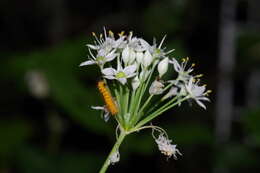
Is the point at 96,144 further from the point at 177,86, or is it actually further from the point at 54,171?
the point at 177,86

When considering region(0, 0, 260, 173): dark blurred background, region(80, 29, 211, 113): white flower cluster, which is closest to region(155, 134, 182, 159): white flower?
region(80, 29, 211, 113): white flower cluster

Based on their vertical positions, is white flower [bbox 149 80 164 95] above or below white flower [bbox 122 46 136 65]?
below

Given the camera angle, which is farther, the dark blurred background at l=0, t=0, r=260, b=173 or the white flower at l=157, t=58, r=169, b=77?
the dark blurred background at l=0, t=0, r=260, b=173

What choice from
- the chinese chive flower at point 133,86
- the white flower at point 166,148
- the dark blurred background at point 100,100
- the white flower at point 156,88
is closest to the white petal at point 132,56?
the chinese chive flower at point 133,86

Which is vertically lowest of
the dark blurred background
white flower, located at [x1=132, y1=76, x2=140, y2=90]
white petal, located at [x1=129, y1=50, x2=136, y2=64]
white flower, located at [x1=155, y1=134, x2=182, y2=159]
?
the dark blurred background

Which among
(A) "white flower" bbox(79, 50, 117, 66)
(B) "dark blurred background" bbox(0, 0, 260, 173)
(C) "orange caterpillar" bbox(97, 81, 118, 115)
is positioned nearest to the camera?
(C) "orange caterpillar" bbox(97, 81, 118, 115)

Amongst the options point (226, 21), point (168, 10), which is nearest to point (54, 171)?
point (168, 10)

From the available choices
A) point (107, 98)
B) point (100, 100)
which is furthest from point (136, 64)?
point (100, 100)

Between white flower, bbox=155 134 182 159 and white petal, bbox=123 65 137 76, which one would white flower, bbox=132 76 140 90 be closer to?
white petal, bbox=123 65 137 76

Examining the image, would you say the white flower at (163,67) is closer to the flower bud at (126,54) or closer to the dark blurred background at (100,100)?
the flower bud at (126,54)
